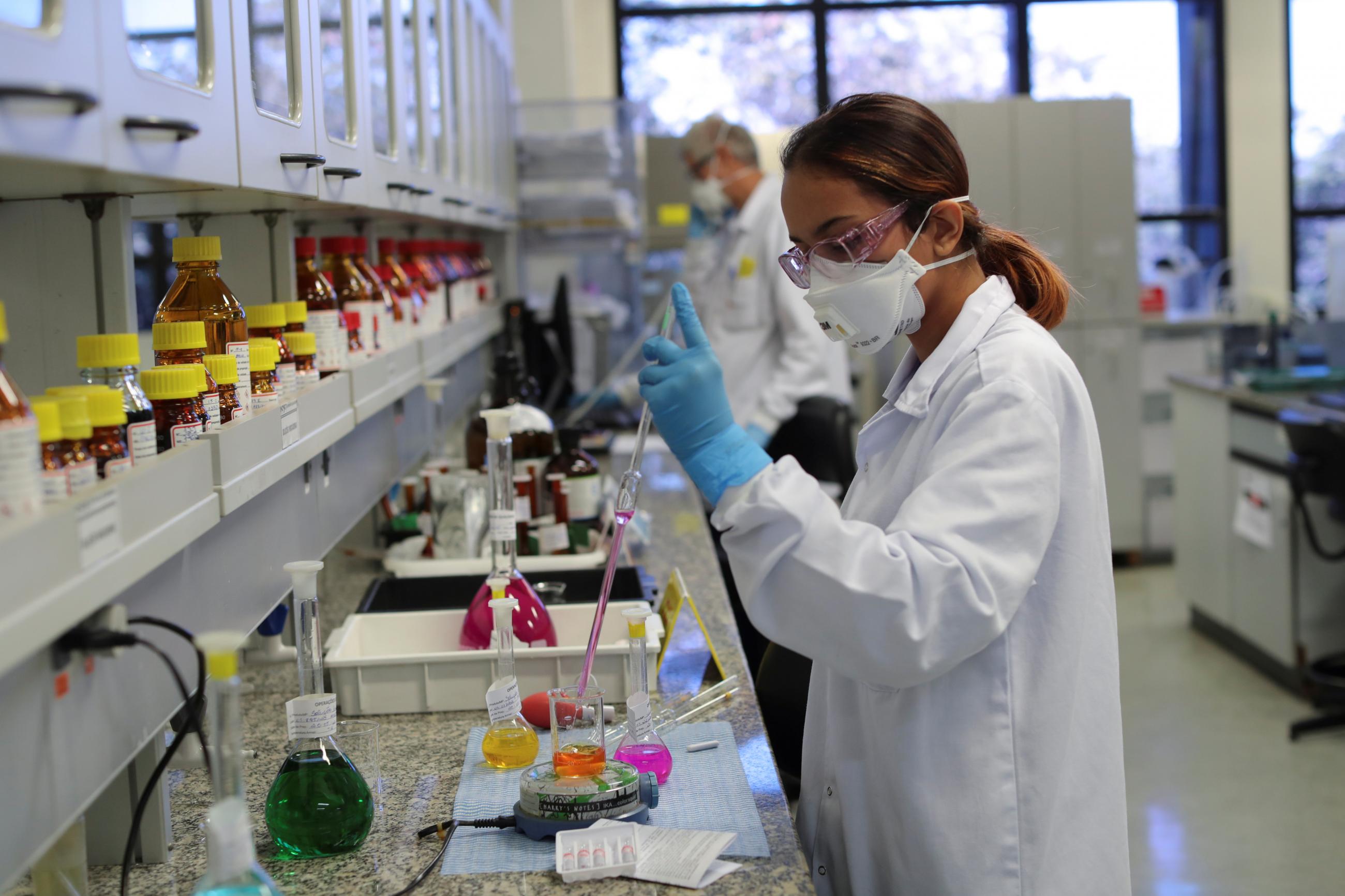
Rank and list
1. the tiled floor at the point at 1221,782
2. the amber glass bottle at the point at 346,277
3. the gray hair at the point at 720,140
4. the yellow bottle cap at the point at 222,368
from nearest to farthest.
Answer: the yellow bottle cap at the point at 222,368
the amber glass bottle at the point at 346,277
the tiled floor at the point at 1221,782
the gray hair at the point at 720,140

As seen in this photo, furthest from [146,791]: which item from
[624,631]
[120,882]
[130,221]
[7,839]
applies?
[624,631]

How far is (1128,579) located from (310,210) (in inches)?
180

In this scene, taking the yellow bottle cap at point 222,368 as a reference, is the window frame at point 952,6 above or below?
above

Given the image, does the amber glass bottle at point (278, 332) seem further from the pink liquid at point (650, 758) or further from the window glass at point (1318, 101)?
the window glass at point (1318, 101)

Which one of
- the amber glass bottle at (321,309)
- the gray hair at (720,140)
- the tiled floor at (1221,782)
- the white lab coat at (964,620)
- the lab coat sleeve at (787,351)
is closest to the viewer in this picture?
the white lab coat at (964,620)

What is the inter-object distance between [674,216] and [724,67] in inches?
58.1

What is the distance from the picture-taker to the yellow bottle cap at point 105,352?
92 centimetres

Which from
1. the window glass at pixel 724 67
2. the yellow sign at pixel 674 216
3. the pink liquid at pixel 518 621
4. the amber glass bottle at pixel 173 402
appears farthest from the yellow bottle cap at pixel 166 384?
the window glass at pixel 724 67

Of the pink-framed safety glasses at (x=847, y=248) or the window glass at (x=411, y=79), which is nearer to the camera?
the pink-framed safety glasses at (x=847, y=248)

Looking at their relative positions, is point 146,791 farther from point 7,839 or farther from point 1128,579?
point 1128,579

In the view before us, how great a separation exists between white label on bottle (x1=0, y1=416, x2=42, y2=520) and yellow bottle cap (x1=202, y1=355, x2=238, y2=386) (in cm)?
38

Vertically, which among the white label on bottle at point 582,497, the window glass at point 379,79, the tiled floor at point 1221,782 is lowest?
the tiled floor at point 1221,782

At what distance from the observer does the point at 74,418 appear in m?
0.82

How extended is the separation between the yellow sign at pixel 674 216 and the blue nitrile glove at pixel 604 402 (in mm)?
1501
